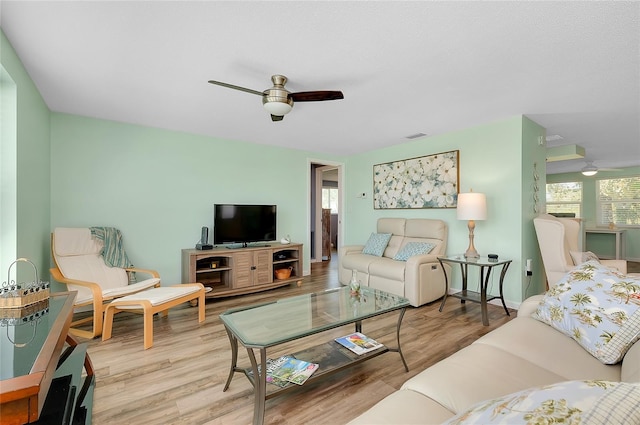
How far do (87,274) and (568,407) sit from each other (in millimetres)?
3728

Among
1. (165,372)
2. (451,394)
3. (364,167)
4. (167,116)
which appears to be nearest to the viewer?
(451,394)

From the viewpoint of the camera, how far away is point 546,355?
4.26 feet

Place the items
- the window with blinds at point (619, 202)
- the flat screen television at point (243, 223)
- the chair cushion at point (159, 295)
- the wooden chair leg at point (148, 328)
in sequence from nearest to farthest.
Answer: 1. the wooden chair leg at point (148, 328)
2. the chair cushion at point (159, 295)
3. the flat screen television at point (243, 223)
4. the window with blinds at point (619, 202)

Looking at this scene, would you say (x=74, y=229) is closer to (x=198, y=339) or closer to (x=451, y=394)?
(x=198, y=339)

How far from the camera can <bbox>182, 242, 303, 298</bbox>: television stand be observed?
3.65 metres

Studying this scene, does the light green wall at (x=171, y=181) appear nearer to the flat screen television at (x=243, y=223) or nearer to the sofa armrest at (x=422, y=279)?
the flat screen television at (x=243, y=223)

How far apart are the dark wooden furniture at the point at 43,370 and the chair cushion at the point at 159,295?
62cm

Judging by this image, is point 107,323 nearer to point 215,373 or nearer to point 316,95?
point 215,373

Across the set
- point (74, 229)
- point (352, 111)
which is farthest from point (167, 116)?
point (352, 111)

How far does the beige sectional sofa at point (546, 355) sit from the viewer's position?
3.30ft

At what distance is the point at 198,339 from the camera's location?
2562 mm

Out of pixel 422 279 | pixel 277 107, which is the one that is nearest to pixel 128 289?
pixel 277 107

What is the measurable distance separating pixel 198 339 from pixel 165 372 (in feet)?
1.73

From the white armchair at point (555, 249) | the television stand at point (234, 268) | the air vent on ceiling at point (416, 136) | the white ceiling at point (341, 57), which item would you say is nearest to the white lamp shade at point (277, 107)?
the white ceiling at point (341, 57)
